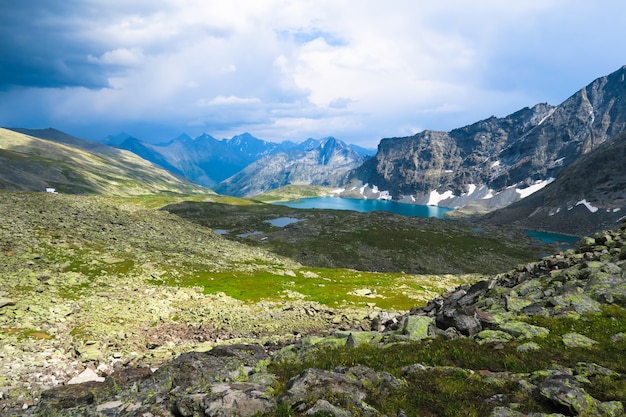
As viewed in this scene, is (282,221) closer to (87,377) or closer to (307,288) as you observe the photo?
(307,288)

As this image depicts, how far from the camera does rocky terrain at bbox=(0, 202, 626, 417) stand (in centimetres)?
1262

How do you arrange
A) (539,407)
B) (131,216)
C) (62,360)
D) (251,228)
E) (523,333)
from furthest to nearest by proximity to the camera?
(251,228), (131,216), (62,360), (523,333), (539,407)

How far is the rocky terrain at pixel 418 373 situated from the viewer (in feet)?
41.4

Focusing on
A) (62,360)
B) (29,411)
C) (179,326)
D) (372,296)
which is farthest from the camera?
(372,296)

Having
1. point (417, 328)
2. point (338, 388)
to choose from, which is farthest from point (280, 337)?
point (338, 388)

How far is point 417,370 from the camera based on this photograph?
15.6m

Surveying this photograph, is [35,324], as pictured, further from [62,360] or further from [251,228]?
[251,228]

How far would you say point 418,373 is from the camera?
15.4m

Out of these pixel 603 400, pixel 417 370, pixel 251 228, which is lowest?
pixel 251 228

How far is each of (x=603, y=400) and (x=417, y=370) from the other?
6.73 metres

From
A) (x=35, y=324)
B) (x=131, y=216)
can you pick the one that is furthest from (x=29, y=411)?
(x=131, y=216)

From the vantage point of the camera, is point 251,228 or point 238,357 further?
point 251,228

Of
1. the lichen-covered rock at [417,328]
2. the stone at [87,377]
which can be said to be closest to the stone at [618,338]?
the lichen-covered rock at [417,328]

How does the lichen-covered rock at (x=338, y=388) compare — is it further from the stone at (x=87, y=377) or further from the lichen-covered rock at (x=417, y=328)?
the stone at (x=87, y=377)
